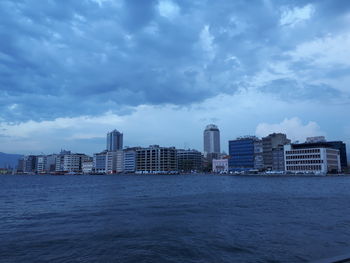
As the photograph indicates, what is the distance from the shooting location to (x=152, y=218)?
25172 mm

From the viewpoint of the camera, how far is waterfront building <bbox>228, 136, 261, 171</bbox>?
184625 millimetres

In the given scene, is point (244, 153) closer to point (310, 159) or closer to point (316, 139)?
point (316, 139)

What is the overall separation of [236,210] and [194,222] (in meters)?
7.79

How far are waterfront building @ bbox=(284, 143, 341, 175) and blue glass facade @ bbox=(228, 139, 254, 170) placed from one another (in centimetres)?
2881

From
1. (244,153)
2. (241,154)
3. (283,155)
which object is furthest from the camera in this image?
(241,154)

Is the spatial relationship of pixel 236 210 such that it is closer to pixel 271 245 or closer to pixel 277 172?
pixel 271 245

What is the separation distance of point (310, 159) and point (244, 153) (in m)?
45.4

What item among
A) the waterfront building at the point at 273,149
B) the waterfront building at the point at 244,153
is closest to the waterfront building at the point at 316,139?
the waterfront building at the point at 273,149

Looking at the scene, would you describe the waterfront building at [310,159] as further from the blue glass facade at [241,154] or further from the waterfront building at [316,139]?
the blue glass facade at [241,154]

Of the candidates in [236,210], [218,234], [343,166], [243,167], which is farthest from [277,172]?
[218,234]

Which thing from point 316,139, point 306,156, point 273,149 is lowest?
A: point 306,156

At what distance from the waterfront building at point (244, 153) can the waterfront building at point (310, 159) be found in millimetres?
25729

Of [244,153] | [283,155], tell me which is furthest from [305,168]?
[244,153]

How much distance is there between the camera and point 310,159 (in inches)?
5965
